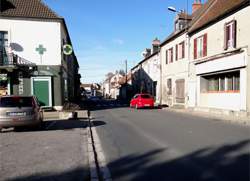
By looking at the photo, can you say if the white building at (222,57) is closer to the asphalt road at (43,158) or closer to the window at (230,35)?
the window at (230,35)

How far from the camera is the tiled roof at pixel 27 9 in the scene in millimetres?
20473

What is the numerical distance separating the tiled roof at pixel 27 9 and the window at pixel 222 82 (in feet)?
43.6

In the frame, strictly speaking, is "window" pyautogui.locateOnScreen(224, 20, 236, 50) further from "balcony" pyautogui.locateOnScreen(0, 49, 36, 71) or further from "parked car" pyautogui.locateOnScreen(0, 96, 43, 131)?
"balcony" pyautogui.locateOnScreen(0, 49, 36, 71)

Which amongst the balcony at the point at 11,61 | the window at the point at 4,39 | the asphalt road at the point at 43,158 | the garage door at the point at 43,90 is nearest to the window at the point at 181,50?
the garage door at the point at 43,90

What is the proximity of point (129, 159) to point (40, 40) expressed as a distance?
16714 millimetres

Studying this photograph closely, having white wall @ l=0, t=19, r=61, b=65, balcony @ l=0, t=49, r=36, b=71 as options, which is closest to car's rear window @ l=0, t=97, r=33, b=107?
balcony @ l=0, t=49, r=36, b=71

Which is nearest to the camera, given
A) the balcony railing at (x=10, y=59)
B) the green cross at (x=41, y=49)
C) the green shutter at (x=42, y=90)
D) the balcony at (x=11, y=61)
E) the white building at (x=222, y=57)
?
the white building at (x=222, y=57)

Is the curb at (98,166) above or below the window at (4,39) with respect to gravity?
below

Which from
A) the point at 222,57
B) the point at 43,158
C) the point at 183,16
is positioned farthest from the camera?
the point at 183,16

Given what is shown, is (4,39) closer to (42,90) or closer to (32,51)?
(32,51)

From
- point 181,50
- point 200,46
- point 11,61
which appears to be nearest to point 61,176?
point 11,61

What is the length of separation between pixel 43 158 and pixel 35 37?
1605 cm

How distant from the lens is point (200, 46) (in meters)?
22.3

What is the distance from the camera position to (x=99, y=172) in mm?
5656
